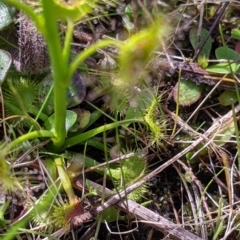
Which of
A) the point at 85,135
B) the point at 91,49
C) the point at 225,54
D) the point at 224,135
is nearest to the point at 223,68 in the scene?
the point at 225,54

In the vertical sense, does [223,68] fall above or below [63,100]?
below

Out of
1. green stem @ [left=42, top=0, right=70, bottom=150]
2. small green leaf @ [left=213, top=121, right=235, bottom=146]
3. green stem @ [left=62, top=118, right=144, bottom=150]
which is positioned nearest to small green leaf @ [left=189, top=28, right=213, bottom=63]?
small green leaf @ [left=213, top=121, right=235, bottom=146]

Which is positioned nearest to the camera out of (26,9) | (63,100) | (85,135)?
(26,9)


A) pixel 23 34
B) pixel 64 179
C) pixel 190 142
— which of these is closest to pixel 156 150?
pixel 190 142

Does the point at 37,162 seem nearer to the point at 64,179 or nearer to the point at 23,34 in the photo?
the point at 64,179

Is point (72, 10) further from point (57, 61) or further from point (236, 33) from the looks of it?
point (236, 33)
